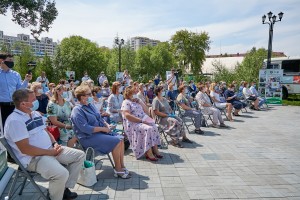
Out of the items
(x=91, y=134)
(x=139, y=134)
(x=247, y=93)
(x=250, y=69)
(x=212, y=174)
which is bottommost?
(x=212, y=174)

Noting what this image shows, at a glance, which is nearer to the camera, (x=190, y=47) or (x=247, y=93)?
(x=247, y=93)

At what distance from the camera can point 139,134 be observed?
17.1 feet

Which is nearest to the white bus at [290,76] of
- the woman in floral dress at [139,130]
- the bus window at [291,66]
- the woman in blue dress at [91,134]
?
the bus window at [291,66]

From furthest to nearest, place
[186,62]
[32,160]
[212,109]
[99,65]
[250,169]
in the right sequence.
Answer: [186,62] → [99,65] → [212,109] → [250,169] → [32,160]

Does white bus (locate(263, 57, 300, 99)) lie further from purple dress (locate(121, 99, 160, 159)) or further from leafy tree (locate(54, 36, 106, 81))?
leafy tree (locate(54, 36, 106, 81))

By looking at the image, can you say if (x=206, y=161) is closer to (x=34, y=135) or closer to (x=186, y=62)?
(x=34, y=135)

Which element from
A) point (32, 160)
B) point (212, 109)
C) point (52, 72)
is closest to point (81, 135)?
point (32, 160)

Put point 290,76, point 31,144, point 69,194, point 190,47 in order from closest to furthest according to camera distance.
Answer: point 31,144
point 69,194
point 290,76
point 190,47

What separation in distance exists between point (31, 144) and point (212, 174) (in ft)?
9.92

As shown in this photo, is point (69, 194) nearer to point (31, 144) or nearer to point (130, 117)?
point (31, 144)

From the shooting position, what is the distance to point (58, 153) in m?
3.42

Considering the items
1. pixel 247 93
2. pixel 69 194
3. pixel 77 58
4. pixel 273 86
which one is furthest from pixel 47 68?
pixel 69 194

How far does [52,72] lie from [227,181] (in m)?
30.3

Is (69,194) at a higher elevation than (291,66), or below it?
below
